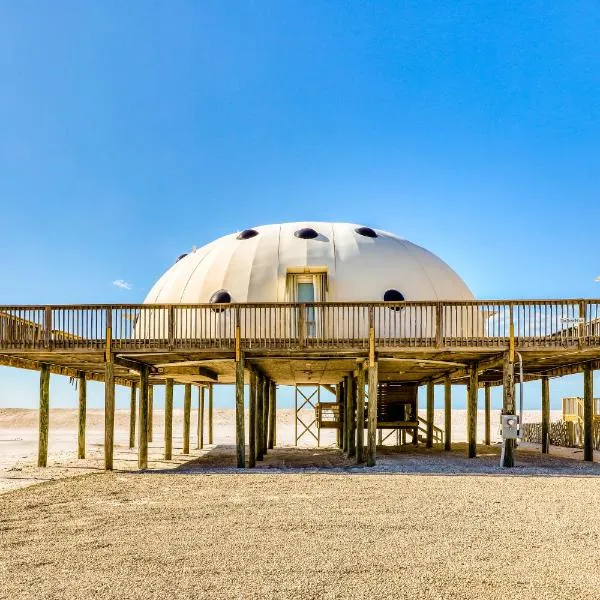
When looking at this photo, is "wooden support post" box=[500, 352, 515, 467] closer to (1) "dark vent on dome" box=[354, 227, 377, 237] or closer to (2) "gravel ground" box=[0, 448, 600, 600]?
(2) "gravel ground" box=[0, 448, 600, 600]

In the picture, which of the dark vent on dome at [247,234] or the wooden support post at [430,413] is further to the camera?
the wooden support post at [430,413]

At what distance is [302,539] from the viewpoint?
30.0ft

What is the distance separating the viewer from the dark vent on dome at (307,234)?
24.5m

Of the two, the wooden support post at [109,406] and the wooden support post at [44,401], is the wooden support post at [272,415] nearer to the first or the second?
the wooden support post at [44,401]

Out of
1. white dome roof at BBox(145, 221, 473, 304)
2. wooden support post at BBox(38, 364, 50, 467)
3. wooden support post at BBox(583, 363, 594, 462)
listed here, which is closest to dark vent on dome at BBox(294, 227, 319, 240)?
white dome roof at BBox(145, 221, 473, 304)

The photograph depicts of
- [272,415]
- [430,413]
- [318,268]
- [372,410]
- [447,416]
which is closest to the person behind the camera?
[372,410]

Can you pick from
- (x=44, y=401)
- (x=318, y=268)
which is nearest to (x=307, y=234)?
(x=318, y=268)

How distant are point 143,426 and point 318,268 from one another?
7374mm

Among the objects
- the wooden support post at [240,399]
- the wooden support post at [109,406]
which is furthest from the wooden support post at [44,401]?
the wooden support post at [240,399]

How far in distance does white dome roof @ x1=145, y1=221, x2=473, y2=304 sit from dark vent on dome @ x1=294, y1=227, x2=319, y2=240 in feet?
0.46

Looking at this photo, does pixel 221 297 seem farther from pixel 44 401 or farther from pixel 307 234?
pixel 44 401

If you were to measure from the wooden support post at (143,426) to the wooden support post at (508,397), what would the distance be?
10.0 meters

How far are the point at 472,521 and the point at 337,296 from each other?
12.9 metres

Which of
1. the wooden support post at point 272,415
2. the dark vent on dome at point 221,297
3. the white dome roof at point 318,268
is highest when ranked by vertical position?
Answer: the white dome roof at point 318,268
